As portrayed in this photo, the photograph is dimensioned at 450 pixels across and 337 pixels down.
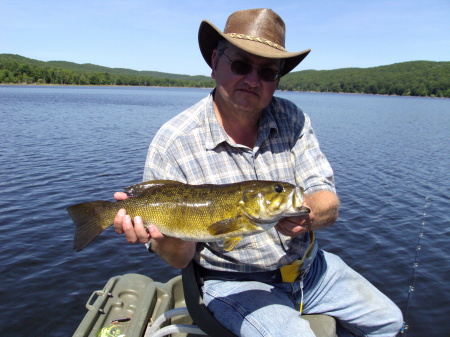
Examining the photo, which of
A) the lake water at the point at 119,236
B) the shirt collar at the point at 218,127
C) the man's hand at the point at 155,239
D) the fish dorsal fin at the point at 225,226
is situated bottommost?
the lake water at the point at 119,236

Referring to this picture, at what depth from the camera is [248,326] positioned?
9.62ft

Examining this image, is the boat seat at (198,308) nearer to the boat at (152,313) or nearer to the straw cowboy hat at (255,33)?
the boat at (152,313)

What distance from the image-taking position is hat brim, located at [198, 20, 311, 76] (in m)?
3.27

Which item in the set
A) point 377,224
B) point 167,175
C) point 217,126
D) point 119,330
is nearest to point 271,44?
point 217,126

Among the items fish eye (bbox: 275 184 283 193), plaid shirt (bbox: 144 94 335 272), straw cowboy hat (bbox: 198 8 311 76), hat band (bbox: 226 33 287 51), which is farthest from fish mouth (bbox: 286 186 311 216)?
hat band (bbox: 226 33 287 51)

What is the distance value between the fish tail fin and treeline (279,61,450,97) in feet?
489

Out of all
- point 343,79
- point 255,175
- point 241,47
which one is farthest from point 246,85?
point 343,79

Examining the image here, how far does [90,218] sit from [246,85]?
1806mm

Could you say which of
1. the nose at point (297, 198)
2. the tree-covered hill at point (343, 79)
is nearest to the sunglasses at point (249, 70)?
the nose at point (297, 198)

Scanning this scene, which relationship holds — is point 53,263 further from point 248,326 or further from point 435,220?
point 435,220

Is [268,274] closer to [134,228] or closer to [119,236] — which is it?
[134,228]

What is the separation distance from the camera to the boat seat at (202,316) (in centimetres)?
311

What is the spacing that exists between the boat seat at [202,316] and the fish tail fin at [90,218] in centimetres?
87

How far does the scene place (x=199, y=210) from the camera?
3.01 m
